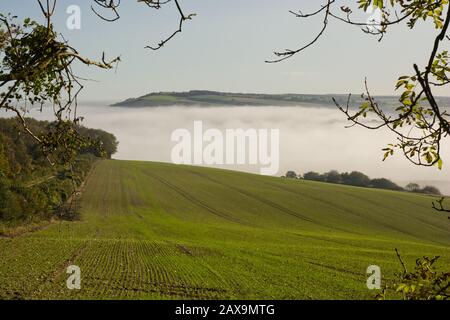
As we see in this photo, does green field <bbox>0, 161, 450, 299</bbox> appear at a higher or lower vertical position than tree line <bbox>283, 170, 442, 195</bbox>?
lower

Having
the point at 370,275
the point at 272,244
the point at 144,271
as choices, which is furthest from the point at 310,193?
the point at 144,271

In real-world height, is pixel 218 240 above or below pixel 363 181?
below

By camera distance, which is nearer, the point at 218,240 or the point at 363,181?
the point at 218,240

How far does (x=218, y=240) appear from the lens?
1630 inches

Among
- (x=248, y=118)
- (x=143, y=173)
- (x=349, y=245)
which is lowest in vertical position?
(x=349, y=245)

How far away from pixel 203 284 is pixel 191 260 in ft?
23.9

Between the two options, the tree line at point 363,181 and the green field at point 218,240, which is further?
the tree line at point 363,181

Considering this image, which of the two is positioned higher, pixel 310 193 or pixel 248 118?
pixel 248 118

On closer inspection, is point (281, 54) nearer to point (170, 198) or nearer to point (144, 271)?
point (144, 271)

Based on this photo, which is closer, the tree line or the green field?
the green field

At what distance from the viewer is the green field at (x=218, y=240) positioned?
22031mm

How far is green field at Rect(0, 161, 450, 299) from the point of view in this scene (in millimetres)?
22031

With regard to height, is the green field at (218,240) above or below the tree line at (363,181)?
below
